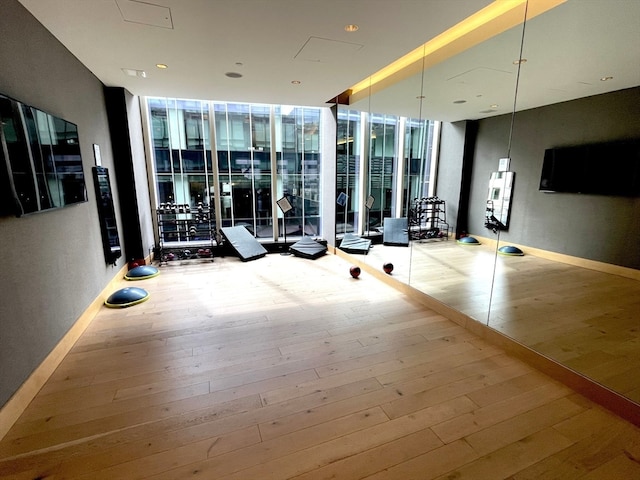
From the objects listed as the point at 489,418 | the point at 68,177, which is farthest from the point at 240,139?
the point at 489,418

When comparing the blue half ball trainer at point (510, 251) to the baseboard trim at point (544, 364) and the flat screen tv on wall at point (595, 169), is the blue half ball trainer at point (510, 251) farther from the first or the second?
the baseboard trim at point (544, 364)

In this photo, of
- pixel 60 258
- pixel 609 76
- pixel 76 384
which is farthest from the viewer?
pixel 60 258

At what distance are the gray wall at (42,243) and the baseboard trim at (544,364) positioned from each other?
148 inches

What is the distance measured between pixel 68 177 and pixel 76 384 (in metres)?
1.89

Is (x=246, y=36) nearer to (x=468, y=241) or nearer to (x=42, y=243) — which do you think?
(x=42, y=243)

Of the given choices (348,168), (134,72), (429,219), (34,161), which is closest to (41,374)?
(34,161)

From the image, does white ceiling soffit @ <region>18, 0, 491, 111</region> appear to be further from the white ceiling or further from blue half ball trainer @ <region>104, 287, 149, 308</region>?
blue half ball trainer @ <region>104, 287, 149, 308</region>

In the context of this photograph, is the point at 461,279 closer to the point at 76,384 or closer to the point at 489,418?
the point at 489,418

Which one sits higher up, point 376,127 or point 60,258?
point 376,127

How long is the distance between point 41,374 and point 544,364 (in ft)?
13.0

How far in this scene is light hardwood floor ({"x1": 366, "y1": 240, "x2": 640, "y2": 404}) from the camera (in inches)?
84.0

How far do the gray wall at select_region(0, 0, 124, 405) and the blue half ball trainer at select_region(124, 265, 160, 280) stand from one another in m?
0.80

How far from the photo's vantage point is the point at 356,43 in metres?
2.92

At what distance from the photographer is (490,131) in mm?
2902
